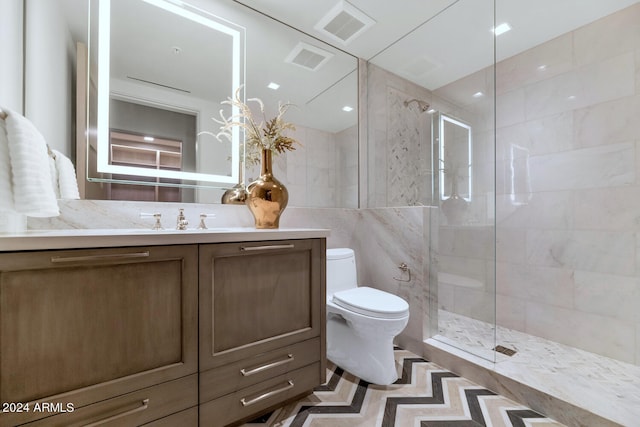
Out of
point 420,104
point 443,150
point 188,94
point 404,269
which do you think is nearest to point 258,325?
point 404,269

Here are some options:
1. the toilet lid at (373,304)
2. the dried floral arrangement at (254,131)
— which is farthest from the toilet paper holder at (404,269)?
the dried floral arrangement at (254,131)

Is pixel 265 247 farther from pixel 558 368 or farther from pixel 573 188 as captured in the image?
pixel 573 188

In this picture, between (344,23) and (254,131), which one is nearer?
(254,131)

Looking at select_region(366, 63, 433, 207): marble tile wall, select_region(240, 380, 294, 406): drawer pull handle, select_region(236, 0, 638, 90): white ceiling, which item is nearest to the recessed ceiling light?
select_region(236, 0, 638, 90): white ceiling

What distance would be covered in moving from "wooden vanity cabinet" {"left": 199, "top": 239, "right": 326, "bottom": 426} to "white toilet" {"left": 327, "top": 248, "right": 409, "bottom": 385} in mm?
272

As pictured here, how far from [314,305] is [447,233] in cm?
140

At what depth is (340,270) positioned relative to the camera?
200cm

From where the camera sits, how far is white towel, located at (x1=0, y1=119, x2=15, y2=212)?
79cm

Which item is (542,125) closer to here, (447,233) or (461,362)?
(447,233)

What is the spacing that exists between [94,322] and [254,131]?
1226 millimetres

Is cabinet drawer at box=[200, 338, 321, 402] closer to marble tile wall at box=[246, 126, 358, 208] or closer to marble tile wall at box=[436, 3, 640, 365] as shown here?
marble tile wall at box=[246, 126, 358, 208]

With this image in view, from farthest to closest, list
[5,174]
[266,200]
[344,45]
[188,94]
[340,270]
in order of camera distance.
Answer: [344,45] < [340,270] < [188,94] < [266,200] < [5,174]

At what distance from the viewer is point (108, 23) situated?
1.44 metres

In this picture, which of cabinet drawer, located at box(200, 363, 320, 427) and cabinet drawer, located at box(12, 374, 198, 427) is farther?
cabinet drawer, located at box(200, 363, 320, 427)
